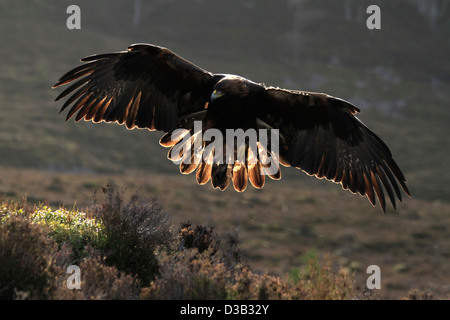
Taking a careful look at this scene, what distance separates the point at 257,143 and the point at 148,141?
39.9 metres

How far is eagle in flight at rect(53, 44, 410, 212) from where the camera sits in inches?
365

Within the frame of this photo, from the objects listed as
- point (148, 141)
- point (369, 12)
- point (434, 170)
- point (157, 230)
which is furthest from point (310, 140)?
point (369, 12)

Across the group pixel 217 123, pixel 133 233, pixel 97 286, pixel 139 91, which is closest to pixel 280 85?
pixel 139 91

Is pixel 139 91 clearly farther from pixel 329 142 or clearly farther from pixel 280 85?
pixel 280 85

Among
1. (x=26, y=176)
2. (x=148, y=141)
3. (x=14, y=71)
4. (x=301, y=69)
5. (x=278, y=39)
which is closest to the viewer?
(x=26, y=176)

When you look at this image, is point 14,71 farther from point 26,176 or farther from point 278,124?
point 278,124

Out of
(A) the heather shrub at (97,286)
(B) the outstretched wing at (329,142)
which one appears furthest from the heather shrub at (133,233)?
(B) the outstretched wing at (329,142)

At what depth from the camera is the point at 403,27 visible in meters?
93.6

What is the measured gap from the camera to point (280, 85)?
217ft

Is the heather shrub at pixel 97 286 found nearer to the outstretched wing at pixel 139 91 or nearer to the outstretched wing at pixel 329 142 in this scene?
the outstretched wing at pixel 139 91

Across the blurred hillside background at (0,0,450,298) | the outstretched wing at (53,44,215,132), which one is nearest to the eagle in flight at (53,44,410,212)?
the outstretched wing at (53,44,215,132)

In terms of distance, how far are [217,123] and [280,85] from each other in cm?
5816

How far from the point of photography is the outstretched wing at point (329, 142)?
940 cm

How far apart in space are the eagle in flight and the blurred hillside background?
4.25ft
